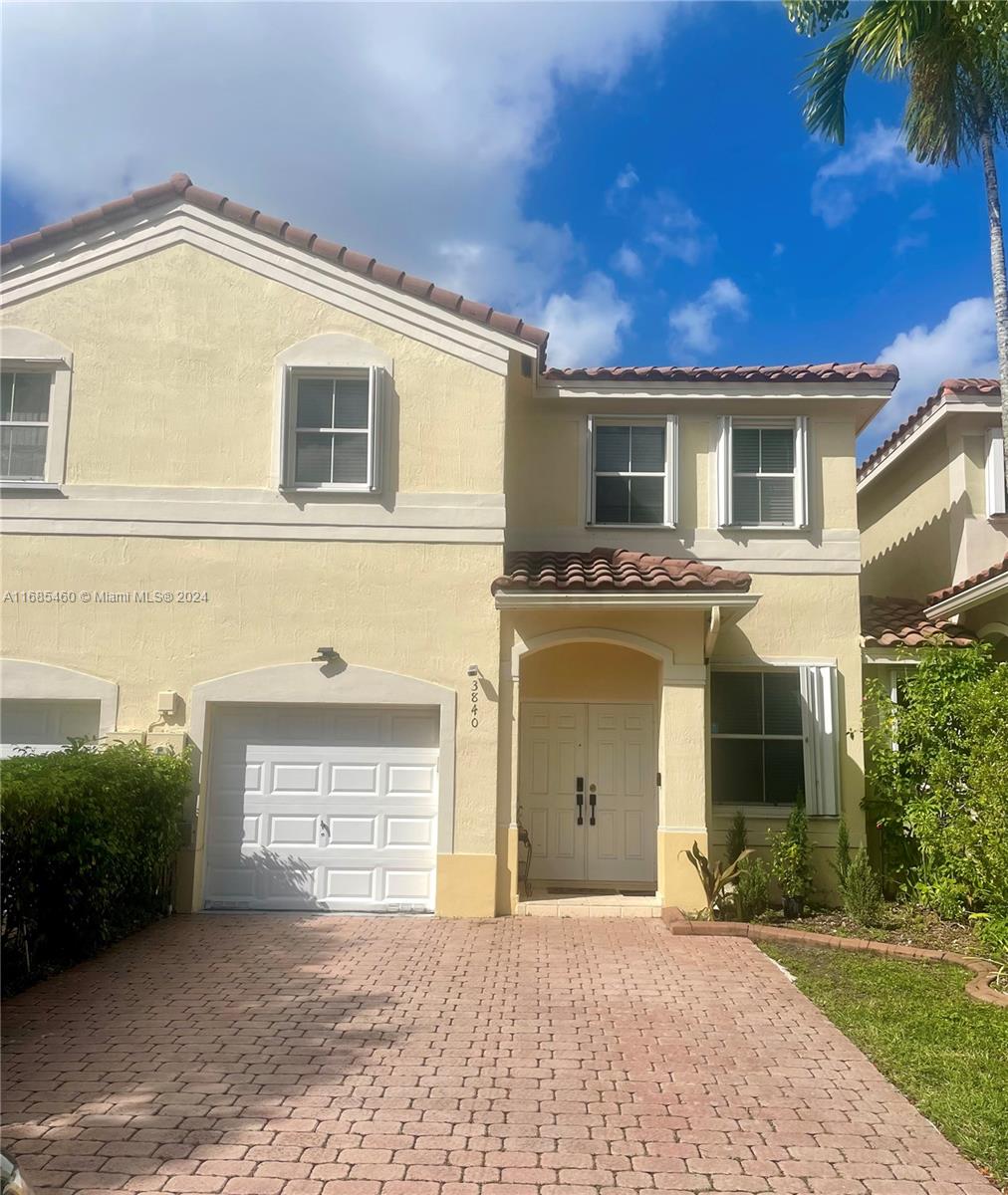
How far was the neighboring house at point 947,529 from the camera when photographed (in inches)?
520

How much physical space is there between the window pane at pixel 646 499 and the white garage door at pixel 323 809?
4.21 meters

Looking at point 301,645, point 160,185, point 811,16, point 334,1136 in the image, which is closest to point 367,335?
point 160,185

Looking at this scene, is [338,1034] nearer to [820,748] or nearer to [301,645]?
[301,645]

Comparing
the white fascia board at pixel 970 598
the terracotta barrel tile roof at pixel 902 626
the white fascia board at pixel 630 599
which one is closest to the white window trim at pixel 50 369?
the white fascia board at pixel 630 599

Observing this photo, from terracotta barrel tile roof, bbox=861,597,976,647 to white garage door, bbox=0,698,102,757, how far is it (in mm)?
10069

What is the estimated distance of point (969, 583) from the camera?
12766 millimetres

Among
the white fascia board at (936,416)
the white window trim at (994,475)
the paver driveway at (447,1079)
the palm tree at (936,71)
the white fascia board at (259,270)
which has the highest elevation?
the palm tree at (936,71)

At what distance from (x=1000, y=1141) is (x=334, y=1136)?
147 inches

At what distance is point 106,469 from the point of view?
40.3 feet

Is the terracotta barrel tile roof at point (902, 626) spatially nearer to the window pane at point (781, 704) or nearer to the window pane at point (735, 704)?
the window pane at point (781, 704)

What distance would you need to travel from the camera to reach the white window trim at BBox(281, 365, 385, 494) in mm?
12250

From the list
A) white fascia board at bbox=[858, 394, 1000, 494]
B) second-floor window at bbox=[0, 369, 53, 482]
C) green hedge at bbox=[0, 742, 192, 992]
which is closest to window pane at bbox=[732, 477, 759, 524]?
white fascia board at bbox=[858, 394, 1000, 494]

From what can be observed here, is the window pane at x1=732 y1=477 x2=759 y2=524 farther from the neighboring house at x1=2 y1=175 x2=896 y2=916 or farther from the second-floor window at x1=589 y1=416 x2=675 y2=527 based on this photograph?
the neighboring house at x1=2 y1=175 x2=896 y2=916

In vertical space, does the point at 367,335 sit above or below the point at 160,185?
below
